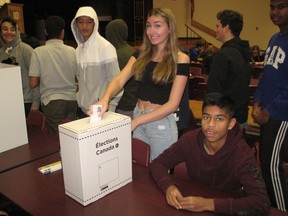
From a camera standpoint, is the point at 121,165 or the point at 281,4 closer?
the point at 121,165

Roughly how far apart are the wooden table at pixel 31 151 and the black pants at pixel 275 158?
4.35 ft

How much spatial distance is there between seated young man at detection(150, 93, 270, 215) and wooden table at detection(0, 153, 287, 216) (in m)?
0.05

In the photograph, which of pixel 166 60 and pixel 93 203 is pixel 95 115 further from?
pixel 166 60

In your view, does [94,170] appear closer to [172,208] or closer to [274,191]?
[172,208]

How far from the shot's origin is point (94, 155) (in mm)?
1230

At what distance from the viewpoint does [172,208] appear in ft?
4.02

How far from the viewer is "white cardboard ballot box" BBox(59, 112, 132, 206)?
120 cm

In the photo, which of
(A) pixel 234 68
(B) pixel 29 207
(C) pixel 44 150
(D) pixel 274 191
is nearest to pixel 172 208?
(B) pixel 29 207

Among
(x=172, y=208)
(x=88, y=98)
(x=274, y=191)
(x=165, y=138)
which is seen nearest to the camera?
(x=172, y=208)

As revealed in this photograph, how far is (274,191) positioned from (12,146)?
5.58 ft

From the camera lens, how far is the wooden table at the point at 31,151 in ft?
5.62

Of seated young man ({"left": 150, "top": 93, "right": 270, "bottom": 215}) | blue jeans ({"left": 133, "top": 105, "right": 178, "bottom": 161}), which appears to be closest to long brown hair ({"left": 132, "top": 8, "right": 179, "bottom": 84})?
blue jeans ({"left": 133, "top": 105, "right": 178, "bottom": 161})

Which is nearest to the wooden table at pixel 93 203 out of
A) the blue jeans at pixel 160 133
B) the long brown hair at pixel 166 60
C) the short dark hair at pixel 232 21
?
the blue jeans at pixel 160 133

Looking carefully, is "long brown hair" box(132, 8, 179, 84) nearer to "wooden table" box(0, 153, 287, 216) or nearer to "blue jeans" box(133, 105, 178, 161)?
"blue jeans" box(133, 105, 178, 161)
